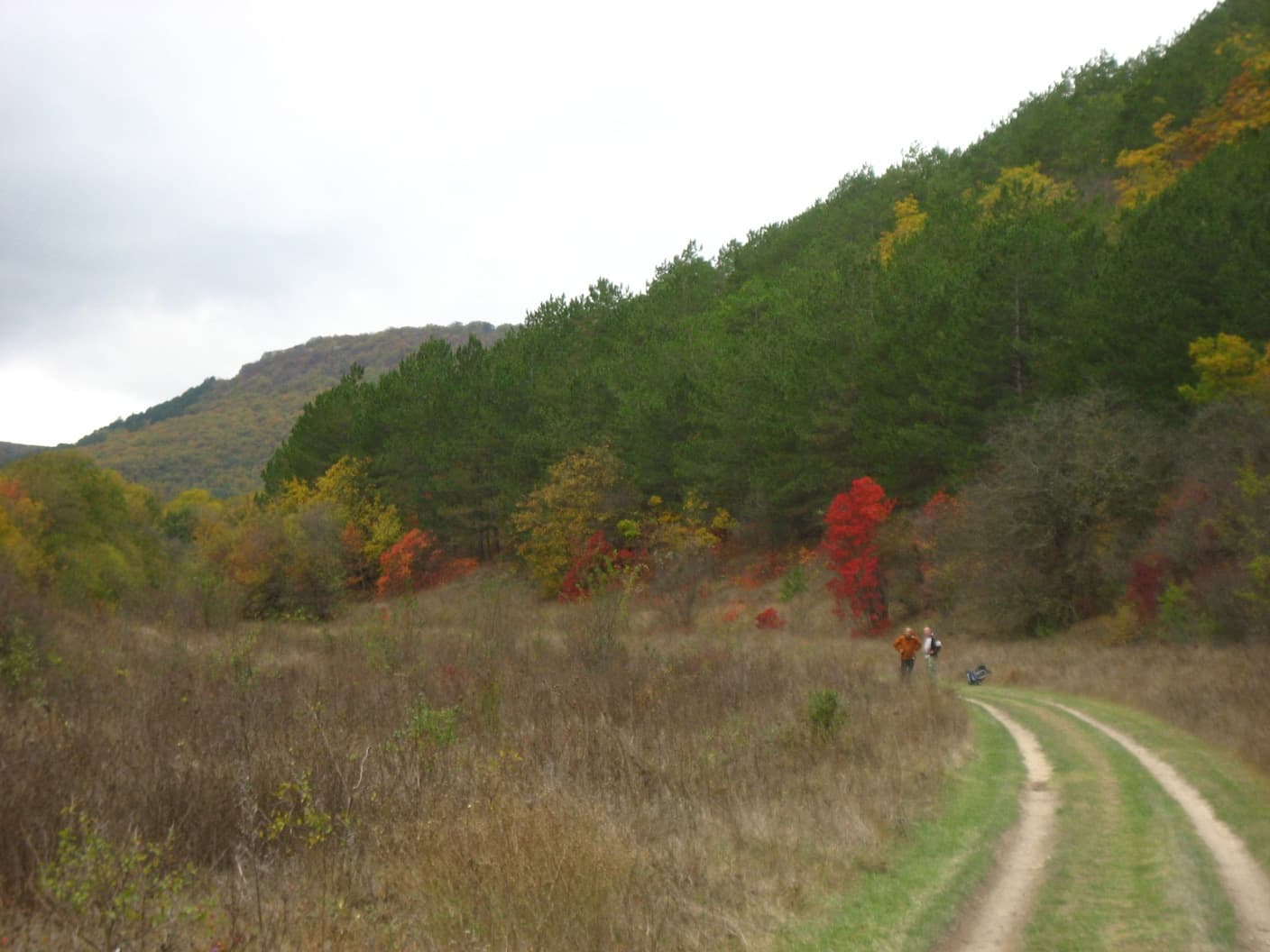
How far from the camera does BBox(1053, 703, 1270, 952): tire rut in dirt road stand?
6.31 metres

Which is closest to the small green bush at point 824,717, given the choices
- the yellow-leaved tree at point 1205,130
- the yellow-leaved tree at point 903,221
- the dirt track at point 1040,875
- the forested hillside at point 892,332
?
the dirt track at point 1040,875

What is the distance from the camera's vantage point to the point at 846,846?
807cm

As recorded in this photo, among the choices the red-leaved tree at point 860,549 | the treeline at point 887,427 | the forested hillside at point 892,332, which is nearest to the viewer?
the treeline at point 887,427

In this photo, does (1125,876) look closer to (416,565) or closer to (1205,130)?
(1205,130)

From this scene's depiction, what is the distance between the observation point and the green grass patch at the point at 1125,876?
6.21 m

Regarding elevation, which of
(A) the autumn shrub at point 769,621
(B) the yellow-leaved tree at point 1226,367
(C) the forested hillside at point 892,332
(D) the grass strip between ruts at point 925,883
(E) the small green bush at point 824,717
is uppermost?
(C) the forested hillside at point 892,332

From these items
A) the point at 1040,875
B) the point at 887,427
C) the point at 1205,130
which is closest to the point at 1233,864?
the point at 1040,875

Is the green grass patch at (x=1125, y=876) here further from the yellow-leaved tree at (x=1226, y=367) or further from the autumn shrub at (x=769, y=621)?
the autumn shrub at (x=769, y=621)

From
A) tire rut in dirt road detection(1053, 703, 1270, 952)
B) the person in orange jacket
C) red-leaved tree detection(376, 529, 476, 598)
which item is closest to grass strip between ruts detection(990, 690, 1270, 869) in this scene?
tire rut in dirt road detection(1053, 703, 1270, 952)

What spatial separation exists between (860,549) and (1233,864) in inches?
1141

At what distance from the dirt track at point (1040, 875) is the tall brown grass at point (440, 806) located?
105 cm

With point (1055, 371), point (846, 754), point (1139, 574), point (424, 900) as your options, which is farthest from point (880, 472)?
point (424, 900)

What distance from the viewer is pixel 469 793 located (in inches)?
329

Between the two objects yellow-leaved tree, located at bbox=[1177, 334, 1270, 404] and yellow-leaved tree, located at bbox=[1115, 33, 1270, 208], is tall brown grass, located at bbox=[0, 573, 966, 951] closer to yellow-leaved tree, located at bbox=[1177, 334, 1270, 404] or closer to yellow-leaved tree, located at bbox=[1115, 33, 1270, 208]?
yellow-leaved tree, located at bbox=[1177, 334, 1270, 404]
